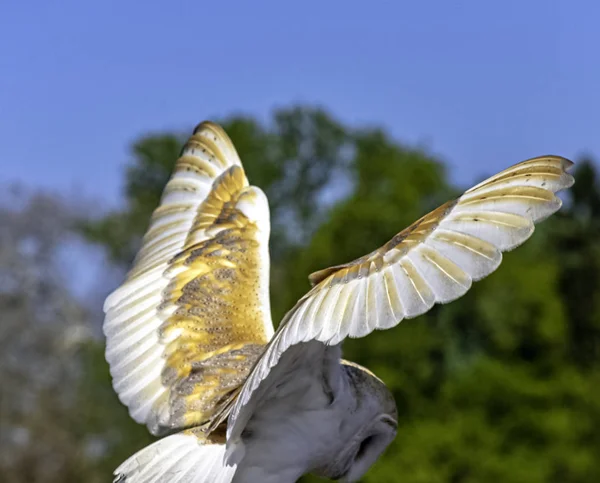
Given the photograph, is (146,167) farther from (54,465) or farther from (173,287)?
(173,287)

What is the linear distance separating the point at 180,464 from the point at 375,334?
24696 millimetres

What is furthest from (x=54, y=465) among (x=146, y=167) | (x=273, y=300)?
(x=146, y=167)

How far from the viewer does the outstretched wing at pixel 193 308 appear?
593cm

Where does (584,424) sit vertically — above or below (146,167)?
below

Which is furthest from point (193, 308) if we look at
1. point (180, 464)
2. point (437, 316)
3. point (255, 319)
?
point (437, 316)

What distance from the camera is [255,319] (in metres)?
6.23

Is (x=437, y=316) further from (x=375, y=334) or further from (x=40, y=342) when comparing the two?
(x=40, y=342)

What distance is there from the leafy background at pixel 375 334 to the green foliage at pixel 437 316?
5 cm

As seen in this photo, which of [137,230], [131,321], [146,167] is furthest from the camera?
[146,167]

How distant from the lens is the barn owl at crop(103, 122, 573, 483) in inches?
171

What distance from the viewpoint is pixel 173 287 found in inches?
253

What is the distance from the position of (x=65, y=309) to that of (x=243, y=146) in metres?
6.86

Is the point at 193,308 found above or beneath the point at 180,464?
above

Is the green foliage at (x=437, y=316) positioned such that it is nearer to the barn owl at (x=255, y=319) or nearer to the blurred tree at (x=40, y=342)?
the blurred tree at (x=40, y=342)
